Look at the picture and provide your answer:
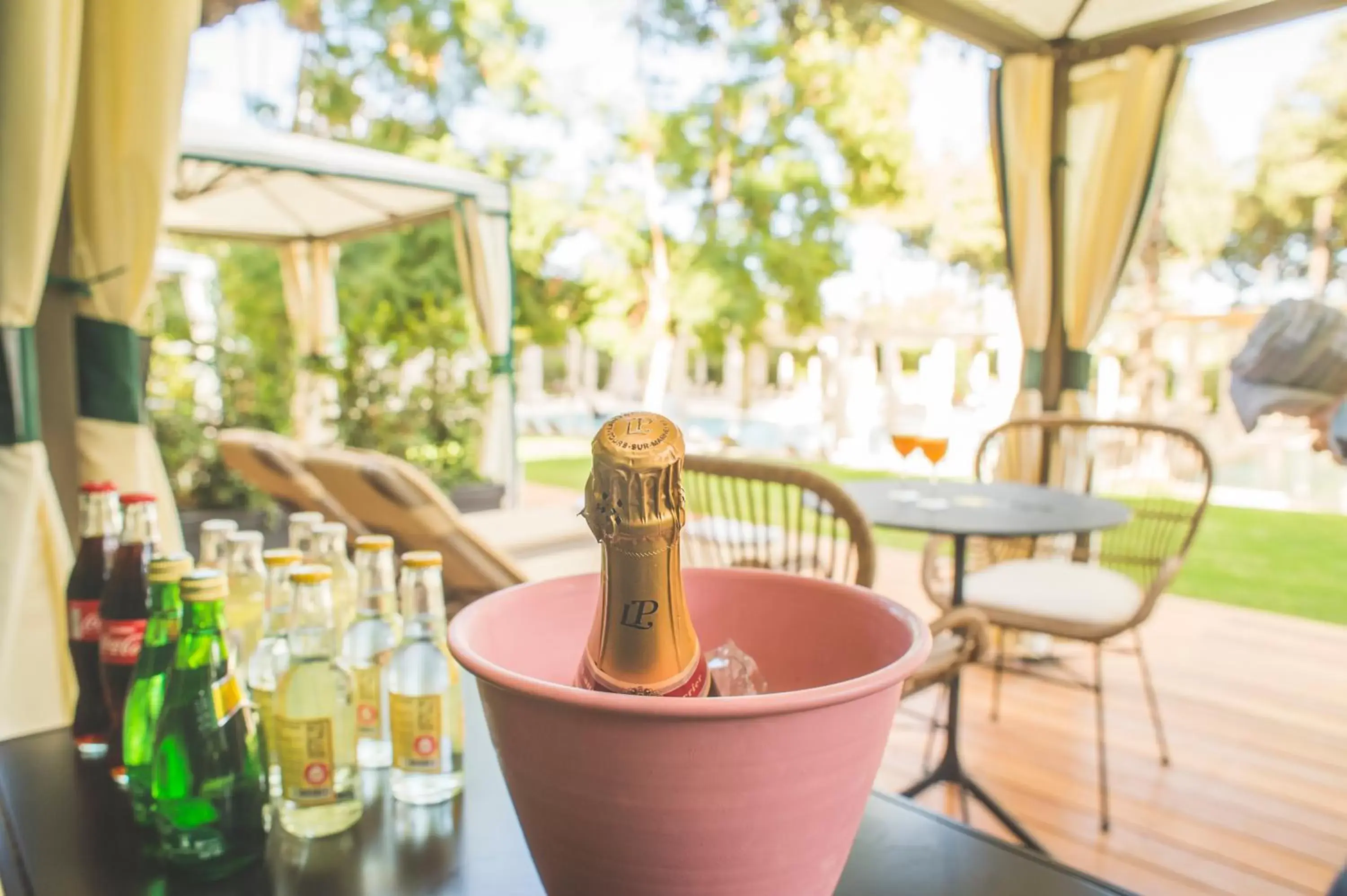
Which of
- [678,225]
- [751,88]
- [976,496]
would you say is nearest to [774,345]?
[678,225]

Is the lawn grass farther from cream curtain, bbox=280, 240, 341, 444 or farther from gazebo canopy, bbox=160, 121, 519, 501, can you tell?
cream curtain, bbox=280, 240, 341, 444

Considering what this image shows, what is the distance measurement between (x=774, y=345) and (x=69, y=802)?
10.7 meters

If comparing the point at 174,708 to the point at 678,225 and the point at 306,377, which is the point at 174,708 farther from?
the point at 678,225

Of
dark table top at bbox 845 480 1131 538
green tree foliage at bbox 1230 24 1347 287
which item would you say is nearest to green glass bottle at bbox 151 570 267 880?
dark table top at bbox 845 480 1131 538

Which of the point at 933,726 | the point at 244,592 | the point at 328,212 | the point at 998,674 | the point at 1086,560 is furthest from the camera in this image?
the point at 328,212

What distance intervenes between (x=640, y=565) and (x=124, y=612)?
22.9 inches

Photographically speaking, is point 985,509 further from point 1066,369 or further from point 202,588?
point 202,588

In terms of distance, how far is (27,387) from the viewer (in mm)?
1172

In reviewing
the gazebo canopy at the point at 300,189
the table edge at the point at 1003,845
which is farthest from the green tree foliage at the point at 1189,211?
the table edge at the point at 1003,845

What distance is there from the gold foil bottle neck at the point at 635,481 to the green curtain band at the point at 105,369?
1.34m

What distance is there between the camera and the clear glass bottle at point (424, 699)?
65 centimetres

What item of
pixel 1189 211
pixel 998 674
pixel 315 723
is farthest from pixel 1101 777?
pixel 1189 211

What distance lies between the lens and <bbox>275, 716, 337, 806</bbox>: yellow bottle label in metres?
0.59

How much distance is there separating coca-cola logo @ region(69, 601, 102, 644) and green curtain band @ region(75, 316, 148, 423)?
678 mm
